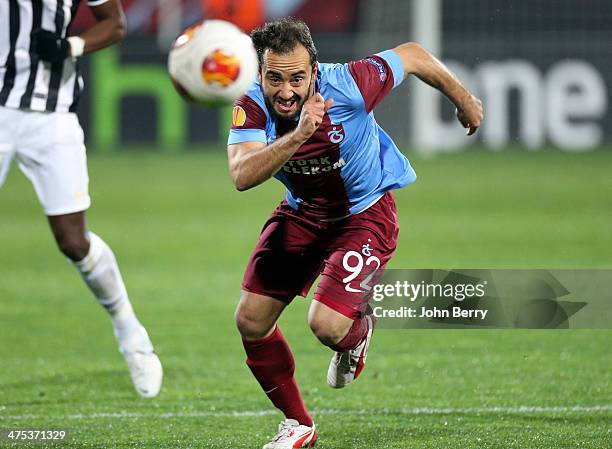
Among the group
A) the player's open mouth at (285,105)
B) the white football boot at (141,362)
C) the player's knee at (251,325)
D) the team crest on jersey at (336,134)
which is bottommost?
the white football boot at (141,362)

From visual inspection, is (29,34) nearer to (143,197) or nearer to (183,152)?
(143,197)

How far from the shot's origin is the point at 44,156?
19.6ft

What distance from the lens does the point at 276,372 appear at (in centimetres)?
517

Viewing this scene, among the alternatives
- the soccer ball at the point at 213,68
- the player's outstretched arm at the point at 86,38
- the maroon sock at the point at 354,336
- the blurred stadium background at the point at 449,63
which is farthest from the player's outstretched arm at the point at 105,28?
the blurred stadium background at the point at 449,63

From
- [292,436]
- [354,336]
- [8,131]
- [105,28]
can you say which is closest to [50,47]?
[105,28]

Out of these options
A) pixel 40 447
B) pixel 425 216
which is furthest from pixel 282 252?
pixel 425 216

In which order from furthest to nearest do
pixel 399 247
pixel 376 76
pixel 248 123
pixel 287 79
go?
pixel 399 247
pixel 376 76
pixel 248 123
pixel 287 79

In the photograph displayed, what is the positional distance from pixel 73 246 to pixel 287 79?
5.84 ft

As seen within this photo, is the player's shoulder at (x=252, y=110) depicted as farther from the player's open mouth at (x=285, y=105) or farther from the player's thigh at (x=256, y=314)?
the player's thigh at (x=256, y=314)

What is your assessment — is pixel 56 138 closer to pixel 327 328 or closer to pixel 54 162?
pixel 54 162

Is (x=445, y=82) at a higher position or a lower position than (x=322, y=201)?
higher

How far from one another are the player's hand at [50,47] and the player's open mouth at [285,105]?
1.70 metres

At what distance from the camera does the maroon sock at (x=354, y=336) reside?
16.8 feet

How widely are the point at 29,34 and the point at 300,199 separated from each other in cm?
180
